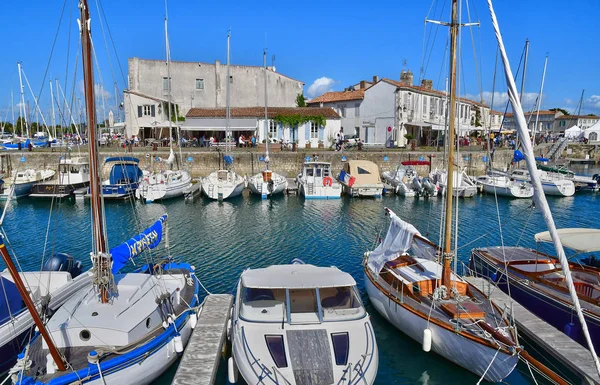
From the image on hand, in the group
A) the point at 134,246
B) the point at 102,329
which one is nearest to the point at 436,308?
the point at 102,329

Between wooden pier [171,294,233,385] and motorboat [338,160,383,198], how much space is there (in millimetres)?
23546

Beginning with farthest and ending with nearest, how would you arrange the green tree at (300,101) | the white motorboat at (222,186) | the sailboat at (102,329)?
the green tree at (300,101)
the white motorboat at (222,186)
the sailboat at (102,329)

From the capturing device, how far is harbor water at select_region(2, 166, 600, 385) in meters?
12.2

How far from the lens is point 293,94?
6669cm

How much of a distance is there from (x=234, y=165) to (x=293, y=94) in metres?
27.3

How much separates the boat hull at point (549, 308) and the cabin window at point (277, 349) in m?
7.28

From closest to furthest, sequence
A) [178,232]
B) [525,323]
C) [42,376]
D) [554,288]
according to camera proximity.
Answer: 1. [42,376]
2. [525,323]
3. [554,288]
4. [178,232]

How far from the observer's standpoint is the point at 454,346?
10.5 metres

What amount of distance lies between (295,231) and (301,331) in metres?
15.6

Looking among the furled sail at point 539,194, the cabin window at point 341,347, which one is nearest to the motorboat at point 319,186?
the cabin window at point 341,347

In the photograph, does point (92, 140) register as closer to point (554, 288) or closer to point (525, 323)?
point (525, 323)

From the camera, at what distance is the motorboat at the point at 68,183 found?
34.7m

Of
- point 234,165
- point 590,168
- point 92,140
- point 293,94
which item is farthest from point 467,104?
point 92,140

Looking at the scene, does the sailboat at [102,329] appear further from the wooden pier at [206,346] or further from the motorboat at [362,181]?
the motorboat at [362,181]
